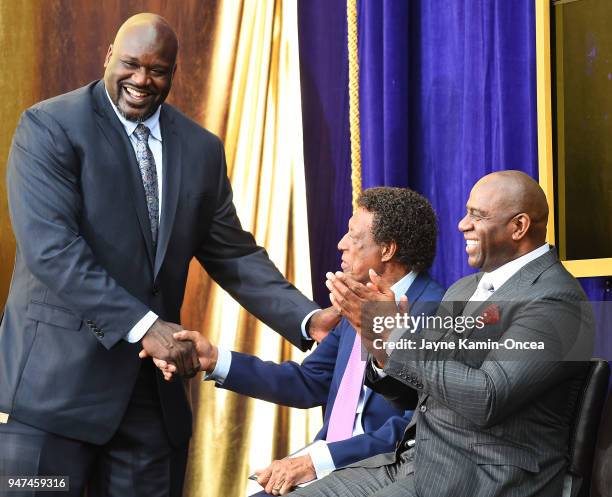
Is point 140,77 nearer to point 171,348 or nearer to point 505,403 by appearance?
point 171,348

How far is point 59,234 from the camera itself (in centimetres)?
267

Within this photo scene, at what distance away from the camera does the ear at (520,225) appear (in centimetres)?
252

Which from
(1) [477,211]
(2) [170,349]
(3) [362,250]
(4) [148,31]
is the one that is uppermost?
(4) [148,31]

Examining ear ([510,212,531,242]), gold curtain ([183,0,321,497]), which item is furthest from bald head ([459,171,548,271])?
gold curtain ([183,0,321,497])

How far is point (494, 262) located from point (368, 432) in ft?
2.13

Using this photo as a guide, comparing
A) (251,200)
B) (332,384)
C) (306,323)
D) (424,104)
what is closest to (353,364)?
(332,384)

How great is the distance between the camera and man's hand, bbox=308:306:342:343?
3.08 meters

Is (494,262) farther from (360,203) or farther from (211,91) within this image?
(211,91)

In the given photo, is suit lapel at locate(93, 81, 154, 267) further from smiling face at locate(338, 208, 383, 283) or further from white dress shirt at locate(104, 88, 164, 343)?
smiling face at locate(338, 208, 383, 283)

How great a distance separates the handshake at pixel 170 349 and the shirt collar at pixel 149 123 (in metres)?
0.57

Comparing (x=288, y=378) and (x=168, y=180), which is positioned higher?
(x=168, y=180)

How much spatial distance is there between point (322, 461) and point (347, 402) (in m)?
0.21

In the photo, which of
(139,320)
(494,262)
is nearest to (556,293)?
(494,262)

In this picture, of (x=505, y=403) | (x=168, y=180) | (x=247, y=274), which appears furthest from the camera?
(x=247, y=274)
